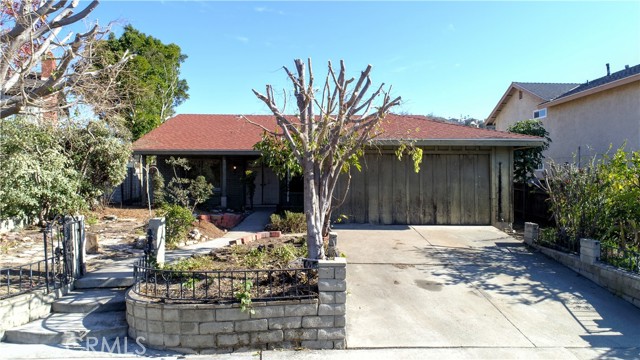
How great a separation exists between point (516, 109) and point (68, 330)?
21361mm

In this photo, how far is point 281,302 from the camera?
4605 mm

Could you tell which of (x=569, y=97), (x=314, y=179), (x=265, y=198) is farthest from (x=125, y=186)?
(x=569, y=97)

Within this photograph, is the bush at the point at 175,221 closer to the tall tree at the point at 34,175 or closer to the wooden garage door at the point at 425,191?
the tall tree at the point at 34,175

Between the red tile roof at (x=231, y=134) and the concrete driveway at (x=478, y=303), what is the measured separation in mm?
3449

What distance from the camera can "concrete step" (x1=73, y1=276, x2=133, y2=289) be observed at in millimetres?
5770

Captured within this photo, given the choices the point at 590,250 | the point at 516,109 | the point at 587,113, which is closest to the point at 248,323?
the point at 590,250

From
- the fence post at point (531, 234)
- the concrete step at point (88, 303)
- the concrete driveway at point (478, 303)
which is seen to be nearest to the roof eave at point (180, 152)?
the concrete driveway at point (478, 303)

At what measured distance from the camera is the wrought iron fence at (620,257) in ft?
20.0

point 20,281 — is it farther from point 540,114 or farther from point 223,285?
point 540,114

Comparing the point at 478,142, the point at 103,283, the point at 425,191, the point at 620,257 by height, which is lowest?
the point at 103,283

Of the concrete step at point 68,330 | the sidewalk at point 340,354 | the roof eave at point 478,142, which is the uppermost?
the roof eave at point 478,142

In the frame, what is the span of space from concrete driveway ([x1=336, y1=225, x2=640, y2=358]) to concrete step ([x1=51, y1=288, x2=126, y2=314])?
124 inches

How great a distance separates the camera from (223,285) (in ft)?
16.8

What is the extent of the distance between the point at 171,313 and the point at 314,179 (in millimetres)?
2754
